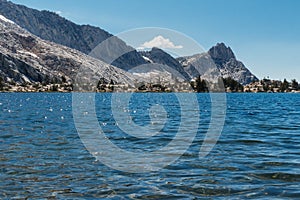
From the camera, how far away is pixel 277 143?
120 feet

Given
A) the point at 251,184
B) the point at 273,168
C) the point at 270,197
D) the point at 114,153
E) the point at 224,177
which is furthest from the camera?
the point at 114,153

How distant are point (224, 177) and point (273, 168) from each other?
14.8ft

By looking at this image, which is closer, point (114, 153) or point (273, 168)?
point (273, 168)

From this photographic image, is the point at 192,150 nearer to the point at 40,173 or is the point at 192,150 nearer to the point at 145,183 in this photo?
the point at 145,183

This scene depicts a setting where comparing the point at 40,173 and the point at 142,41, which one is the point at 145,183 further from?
the point at 142,41

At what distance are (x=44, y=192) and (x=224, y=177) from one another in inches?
422

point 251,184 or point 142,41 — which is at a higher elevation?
point 142,41

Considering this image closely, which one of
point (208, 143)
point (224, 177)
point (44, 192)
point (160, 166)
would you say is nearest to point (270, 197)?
point (224, 177)

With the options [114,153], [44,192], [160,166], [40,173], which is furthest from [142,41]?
[44,192]

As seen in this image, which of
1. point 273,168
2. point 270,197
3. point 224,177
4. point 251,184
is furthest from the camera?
point 273,168

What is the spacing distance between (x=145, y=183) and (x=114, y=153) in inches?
412

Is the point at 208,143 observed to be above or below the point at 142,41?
below

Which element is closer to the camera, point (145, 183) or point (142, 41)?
point (145, 183)

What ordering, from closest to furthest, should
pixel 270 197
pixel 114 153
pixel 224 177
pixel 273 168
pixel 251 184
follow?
pixel 270 197 < pixel 251 184 < pixel 224 177 < pixel 273 168 < pixel 114 153
